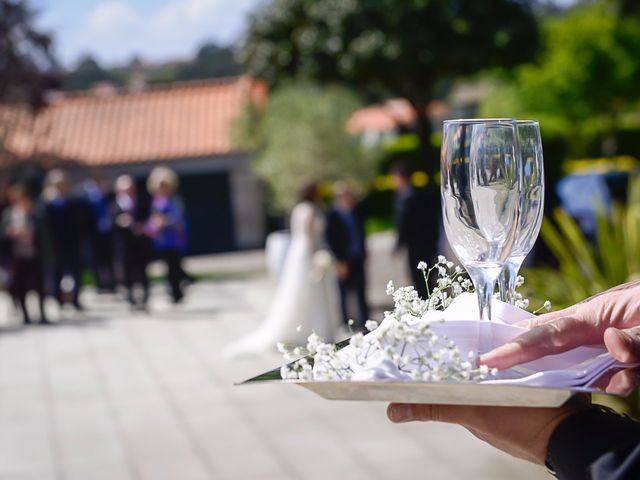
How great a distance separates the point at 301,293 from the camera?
10.4m

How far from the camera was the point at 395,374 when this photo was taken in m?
1.29

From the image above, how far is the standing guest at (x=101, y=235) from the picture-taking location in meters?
14.9

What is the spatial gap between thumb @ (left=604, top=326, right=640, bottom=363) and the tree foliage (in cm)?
2371

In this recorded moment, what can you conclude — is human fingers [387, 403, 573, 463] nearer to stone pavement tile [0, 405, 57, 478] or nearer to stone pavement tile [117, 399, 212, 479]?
stone pavement tile [117, 399, 212, 479]

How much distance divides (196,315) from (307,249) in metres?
3.17

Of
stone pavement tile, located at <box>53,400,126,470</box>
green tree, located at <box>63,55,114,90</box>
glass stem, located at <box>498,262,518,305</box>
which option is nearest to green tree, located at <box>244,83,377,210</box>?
stone pavement tile, located at <box>53,400,126,470</box>

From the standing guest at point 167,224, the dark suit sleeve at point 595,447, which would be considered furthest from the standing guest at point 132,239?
the dark suit sleeve at point 595,447

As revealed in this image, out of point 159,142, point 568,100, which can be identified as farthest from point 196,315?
point 568,100

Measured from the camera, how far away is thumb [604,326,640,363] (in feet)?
4.17

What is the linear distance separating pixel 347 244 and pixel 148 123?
70.9 ft

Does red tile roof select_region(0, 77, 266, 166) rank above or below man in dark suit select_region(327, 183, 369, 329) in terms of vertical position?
above

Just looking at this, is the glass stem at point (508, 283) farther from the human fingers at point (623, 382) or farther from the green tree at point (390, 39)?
the green tree at point (390, 39)

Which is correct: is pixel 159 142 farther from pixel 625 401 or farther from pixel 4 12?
pixel 625 401

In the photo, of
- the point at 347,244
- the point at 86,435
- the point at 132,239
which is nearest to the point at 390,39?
the point at 132,239
